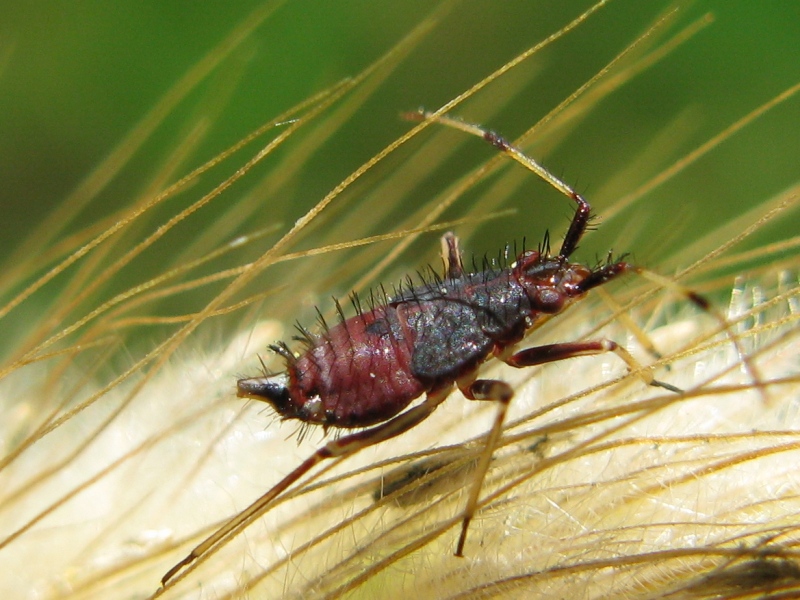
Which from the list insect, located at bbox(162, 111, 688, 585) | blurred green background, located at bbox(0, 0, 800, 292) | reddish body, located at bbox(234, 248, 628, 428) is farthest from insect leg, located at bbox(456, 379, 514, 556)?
blurred green background, located at bbox(0, 0, 800, 292)

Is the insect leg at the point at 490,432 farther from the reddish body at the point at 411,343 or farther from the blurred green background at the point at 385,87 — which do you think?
the blurred green background at the point at 385,87

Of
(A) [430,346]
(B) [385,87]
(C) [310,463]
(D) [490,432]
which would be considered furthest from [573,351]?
(B) [385,87]

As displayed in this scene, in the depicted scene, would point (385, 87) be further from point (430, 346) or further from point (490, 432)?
Answer: point (490, 432)

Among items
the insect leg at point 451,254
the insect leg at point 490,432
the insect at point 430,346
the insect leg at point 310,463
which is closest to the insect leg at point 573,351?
the insect at point 430,346

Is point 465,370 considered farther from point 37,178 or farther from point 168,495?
point 37,178

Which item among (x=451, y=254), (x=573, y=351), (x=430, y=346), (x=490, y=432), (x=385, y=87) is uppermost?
(x=385, y=87)

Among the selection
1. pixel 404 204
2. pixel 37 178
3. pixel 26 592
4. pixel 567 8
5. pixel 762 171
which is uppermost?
pixel 37 178

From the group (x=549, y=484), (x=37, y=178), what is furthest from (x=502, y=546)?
(x=37, y=178)
